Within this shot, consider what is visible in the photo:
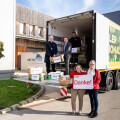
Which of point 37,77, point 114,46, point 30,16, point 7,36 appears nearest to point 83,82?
point 37,77

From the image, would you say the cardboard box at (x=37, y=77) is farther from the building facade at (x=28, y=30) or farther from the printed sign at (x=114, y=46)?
the building facade at (x=28, y=30)

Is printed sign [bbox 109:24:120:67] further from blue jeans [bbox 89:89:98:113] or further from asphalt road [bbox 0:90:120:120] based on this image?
blue jeans [bbox 89:89:98:113]

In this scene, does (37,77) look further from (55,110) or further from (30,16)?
(30,16)

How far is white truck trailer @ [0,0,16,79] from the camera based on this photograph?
1134cm

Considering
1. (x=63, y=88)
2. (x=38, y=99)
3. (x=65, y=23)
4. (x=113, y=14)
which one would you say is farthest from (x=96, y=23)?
(x=113, y=14)

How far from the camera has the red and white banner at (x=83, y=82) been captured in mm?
4852

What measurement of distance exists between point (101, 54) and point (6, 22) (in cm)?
750

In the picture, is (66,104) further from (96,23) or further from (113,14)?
(113,14)

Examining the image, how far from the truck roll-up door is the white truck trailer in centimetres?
698

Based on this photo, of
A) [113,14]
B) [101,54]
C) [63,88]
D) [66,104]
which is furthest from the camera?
[113,14]

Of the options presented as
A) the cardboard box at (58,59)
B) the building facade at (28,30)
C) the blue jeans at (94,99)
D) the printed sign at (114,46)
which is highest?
the building facade at (28,30)

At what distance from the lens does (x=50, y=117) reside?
491cm

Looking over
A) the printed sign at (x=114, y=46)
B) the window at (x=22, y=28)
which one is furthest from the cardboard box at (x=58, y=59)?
the window at (x=22, y=28)

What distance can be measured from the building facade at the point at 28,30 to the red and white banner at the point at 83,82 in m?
16.4
